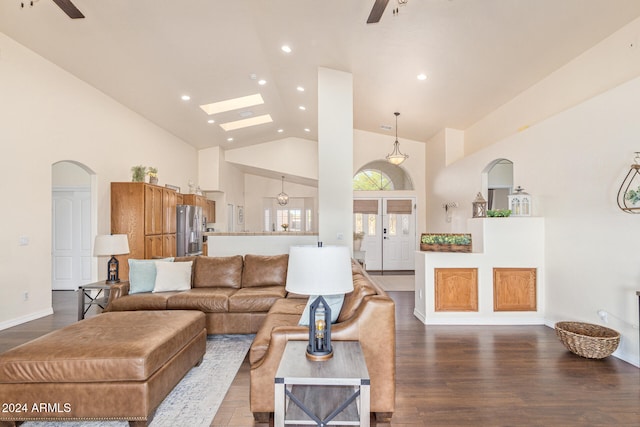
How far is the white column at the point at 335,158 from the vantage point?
5328 mm

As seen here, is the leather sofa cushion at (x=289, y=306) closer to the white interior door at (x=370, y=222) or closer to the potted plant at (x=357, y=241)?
the potted plant at (x=357, y=241)

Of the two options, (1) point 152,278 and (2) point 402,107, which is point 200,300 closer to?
(1) point 152,278

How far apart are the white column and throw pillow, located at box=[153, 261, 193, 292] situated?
2086 mm

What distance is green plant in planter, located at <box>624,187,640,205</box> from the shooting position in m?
2.94

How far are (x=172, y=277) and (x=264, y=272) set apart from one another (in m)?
Answer: 1.10

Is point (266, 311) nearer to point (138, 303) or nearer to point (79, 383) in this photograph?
point (138, 303)

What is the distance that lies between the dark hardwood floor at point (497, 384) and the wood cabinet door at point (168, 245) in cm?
303

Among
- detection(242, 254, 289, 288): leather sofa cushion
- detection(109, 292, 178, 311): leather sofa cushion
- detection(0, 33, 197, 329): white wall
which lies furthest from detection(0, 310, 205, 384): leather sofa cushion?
detection(0, 33, 197, 329): white wall

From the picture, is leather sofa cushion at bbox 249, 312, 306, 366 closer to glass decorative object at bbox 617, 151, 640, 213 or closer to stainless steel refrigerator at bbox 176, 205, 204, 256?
glass decorative object at bbox 617, 151, 640, 213

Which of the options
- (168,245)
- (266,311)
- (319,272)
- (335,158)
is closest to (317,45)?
(335,158)

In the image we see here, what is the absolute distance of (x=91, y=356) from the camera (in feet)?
6.70

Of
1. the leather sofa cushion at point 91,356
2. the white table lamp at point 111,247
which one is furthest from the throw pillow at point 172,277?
the leather sofa cushion at point 91,356

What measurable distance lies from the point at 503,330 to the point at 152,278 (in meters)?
4.27

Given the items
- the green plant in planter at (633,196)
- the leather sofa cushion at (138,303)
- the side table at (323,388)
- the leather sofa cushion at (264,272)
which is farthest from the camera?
the leather sofa cushion at (264,272)
